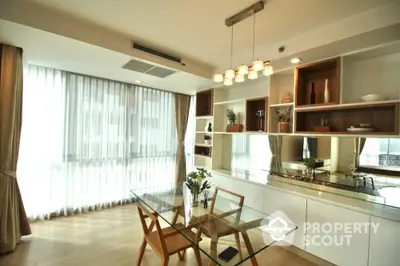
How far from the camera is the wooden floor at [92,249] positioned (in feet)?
7.24

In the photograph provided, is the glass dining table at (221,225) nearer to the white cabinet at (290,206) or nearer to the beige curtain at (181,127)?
the white cabinet at (290,206)

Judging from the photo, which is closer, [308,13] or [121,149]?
[308,13]

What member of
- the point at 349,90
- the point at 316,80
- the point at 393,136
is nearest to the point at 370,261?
the point at 393,136

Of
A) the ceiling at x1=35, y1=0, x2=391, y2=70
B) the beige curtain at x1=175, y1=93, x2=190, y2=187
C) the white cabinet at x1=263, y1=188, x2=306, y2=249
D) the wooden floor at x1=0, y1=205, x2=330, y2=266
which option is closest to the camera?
the ceiling at x1=35, y1=0, x2=391, y2=70

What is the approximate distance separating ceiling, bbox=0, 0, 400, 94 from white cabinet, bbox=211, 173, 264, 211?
1.79 metres

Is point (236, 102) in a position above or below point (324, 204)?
above

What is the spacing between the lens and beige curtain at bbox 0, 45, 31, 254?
222 centimetres

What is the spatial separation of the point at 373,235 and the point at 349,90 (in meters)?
1.56

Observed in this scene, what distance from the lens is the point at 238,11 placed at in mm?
1832

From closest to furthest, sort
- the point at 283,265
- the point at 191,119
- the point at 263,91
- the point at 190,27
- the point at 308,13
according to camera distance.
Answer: the point at 308,13 < the point at 190,27 < the point at 283,265 < the point at 263,91 < the point at 191,119

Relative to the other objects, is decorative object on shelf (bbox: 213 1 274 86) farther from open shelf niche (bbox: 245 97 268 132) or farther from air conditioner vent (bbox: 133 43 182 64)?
open shelf niche (bbox: 245 97 268 132)

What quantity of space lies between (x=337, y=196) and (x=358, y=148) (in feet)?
2.01

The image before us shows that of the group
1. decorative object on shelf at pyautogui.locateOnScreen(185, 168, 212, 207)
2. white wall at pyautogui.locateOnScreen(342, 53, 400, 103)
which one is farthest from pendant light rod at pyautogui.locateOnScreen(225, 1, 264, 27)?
decorative object on shelf at pyautogui.locateOnScreen(185, 168, 212, 207)

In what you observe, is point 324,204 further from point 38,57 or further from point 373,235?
point 38,57
